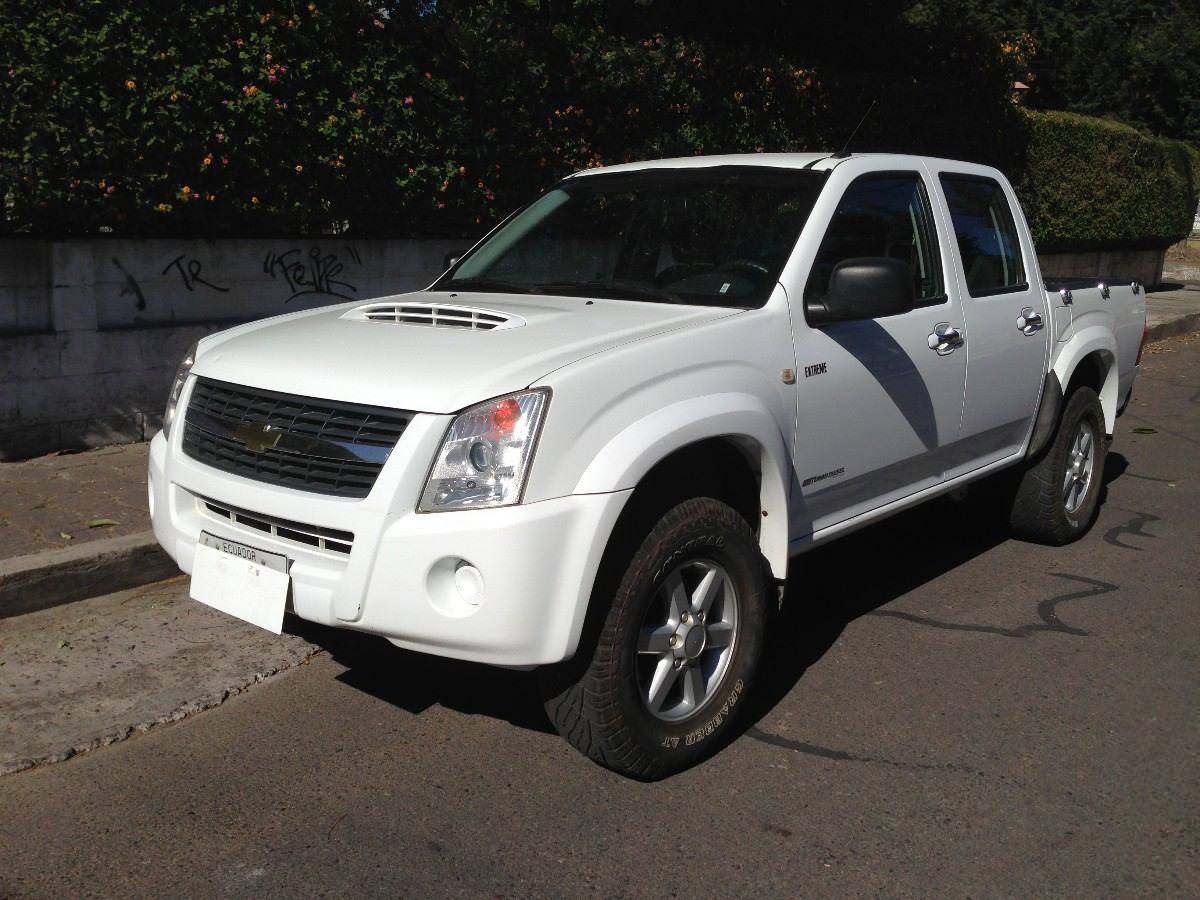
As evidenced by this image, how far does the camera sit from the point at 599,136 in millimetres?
10188

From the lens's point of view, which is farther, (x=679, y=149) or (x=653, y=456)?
(x=679, y=149)

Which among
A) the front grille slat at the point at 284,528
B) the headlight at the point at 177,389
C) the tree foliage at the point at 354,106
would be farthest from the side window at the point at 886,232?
the tree foliage at the point at 354,106

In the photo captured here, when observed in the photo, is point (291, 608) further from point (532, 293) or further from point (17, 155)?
point (17, 155)

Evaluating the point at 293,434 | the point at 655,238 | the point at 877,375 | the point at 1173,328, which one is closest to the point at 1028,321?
the point at 877,375

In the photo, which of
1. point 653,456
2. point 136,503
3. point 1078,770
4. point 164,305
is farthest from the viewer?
point 164,305

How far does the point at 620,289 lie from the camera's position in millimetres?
4410

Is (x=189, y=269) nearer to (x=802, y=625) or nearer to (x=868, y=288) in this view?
(x=802, y=625)

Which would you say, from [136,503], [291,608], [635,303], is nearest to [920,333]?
[635,303]

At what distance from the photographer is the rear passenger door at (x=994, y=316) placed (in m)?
5.14

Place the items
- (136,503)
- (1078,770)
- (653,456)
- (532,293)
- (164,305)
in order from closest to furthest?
(653,456) → (1078,770) → (532,293) → (136,503) → (164,305)

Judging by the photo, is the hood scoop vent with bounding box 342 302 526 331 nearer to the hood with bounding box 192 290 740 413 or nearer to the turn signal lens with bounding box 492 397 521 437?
the hood with bounding box 192 290 740 413

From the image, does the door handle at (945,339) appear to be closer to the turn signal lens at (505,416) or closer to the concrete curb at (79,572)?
the turn signal lens at (505,416)

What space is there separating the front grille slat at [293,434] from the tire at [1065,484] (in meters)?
3.71

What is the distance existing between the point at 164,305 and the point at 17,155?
4.51 feet
